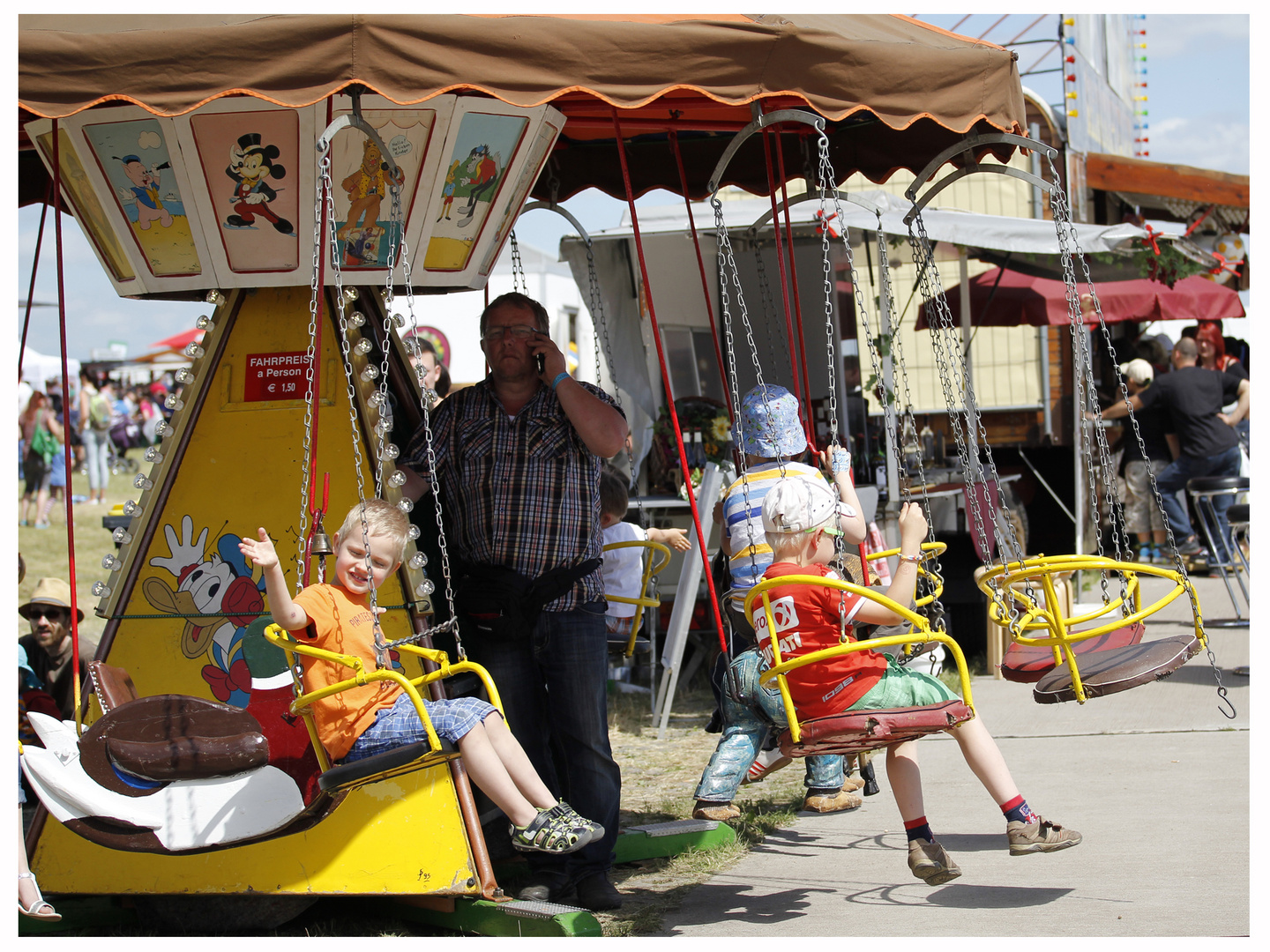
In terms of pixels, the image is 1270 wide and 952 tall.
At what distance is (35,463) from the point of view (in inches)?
636

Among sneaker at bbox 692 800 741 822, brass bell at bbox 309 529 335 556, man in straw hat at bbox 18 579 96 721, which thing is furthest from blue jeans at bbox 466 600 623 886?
man in straw hat at bbox 18 579 96 721

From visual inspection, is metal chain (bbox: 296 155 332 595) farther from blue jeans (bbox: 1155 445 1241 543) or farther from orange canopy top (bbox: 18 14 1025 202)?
blue jeans (bbox: 1155 445 1241 543)

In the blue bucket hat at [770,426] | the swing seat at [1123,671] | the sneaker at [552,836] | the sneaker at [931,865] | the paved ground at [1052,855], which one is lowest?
the paved ground at [1052,855]

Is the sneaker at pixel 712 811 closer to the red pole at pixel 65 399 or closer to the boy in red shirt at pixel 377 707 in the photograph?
the boy in red shirt at pixel 377 707

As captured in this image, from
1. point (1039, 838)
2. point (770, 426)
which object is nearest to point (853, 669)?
point (1039, 838)

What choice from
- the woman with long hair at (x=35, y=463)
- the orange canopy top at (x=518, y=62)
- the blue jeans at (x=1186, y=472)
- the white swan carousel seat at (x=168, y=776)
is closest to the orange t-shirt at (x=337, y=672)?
the white swan carousel seat at (x=168, y=776)

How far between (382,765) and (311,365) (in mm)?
1245

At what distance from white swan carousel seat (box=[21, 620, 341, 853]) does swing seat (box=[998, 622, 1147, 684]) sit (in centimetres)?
219

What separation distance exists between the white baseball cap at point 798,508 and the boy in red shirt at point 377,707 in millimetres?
956

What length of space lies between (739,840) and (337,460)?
209cm

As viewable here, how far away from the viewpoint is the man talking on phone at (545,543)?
3.84m

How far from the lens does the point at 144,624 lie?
3996mm

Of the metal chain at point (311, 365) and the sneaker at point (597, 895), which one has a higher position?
the metal chain at point (311, 365)
